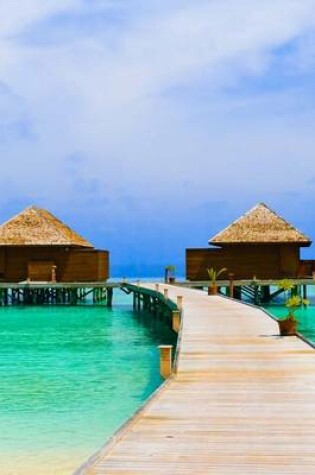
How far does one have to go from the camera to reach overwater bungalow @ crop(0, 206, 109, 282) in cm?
4439

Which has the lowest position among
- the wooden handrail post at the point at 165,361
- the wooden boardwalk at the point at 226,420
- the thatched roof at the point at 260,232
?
the wooden boardwalk at the point at 226,420

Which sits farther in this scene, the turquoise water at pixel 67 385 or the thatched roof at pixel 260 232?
the thatched roof at pixel 260 232

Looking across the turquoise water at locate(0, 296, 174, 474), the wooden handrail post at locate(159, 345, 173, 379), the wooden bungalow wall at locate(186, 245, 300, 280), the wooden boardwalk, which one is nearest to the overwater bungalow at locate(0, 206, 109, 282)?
the wooden bungalow wall at locate(186, 245, 300, 280)

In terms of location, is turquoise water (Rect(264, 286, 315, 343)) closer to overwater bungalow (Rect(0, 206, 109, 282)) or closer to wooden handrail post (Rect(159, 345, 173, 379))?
overwater bungalow (Rect(0, 206, 109, 282))

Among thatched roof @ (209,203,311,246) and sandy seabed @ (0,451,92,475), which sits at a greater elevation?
thatched roof @ (209,203,311,246)

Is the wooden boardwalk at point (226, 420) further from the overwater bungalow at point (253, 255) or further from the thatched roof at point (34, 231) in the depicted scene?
the thatched roof at point (34, 231)

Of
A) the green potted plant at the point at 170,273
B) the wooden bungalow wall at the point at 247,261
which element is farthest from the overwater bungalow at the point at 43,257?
the wooden bungalow wall at the point at 247,261

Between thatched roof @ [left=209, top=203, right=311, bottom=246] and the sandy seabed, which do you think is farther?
thatched roof @ [left=209, top=203, right=311, bottom=246]

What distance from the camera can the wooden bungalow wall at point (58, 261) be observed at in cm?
4459

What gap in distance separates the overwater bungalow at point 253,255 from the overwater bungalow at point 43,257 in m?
5.74

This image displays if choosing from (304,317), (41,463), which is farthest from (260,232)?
(41,463)

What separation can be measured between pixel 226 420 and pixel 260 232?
3662 centimetres

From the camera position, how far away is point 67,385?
16.0 meters

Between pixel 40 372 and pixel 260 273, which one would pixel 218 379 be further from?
pixel 260 273
